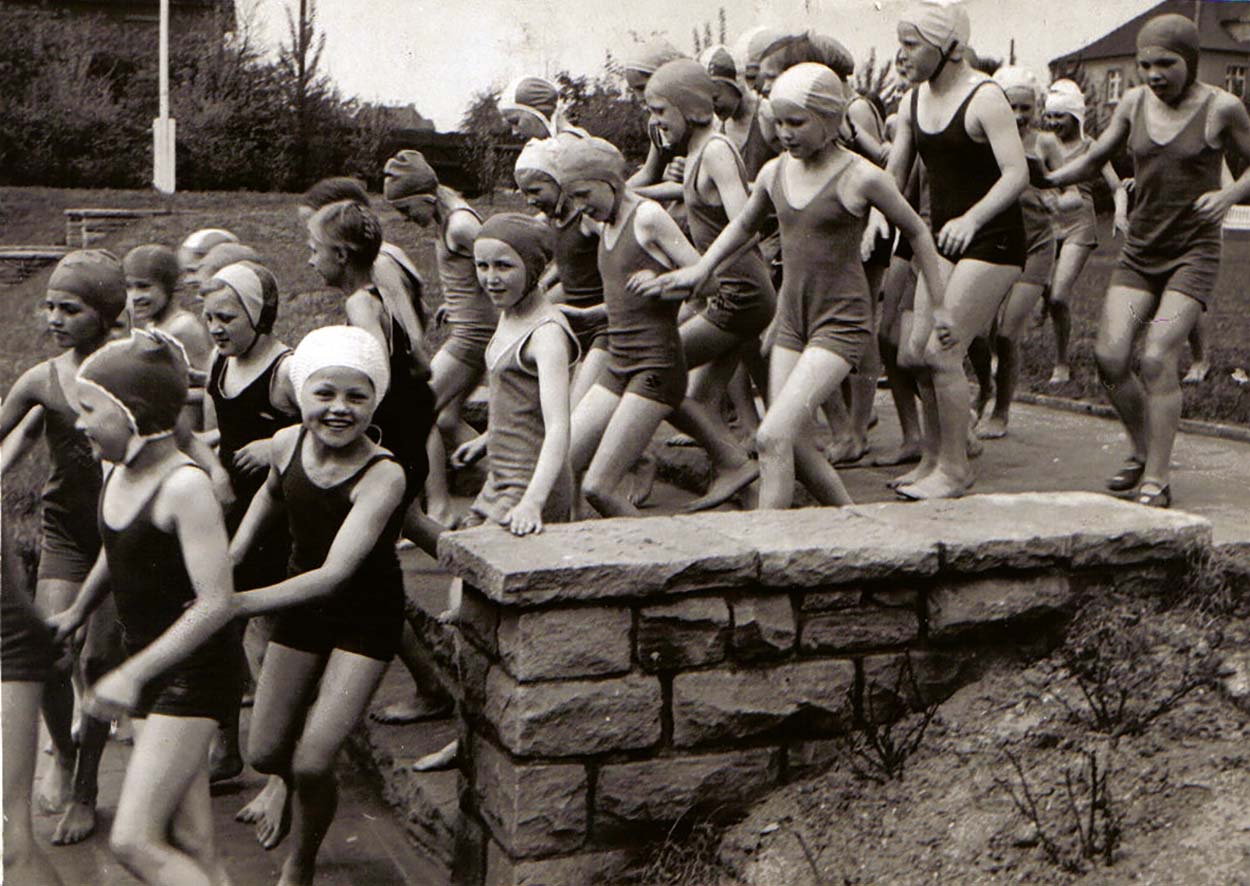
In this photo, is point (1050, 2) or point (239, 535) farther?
point (1050, 2)

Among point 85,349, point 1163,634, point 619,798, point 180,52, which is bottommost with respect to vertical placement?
point 619,798

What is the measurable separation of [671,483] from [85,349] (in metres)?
3.34

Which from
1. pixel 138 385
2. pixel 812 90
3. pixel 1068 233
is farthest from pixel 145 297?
pixel 1068 233

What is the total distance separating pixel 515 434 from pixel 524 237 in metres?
0.61

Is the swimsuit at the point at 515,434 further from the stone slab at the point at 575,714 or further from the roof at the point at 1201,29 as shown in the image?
the roof at the point at 1201,29

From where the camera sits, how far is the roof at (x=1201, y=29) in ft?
20.4

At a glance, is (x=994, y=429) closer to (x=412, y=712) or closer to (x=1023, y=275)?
(x=1023, y=275)

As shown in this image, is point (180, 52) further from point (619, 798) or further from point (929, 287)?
point (619, 798)

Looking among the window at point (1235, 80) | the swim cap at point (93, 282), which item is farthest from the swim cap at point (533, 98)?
the window at point (1235, 80)

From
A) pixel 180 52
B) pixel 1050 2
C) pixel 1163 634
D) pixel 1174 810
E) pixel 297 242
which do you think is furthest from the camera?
pixel 297 242

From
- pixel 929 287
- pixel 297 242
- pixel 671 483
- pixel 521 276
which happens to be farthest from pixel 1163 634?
pixel 297 242

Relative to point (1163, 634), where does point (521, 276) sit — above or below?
above

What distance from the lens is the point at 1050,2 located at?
23.0ft

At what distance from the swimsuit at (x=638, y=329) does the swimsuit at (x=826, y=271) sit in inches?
16.7
